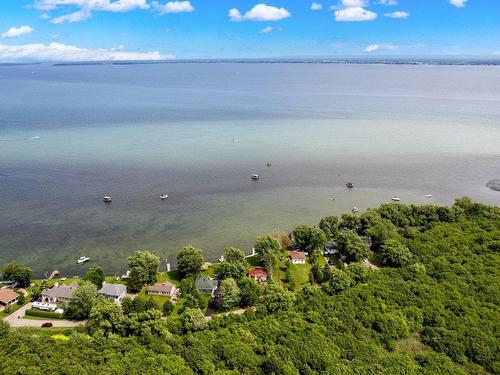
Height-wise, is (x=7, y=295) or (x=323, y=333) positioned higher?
(x=323, y=333)

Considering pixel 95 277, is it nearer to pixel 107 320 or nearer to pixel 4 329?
pixel 107 320

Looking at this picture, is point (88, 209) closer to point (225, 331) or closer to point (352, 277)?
point (225, 331)

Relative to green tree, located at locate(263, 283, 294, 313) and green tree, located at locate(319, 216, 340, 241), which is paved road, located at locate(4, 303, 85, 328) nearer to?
green tree, located at locate(263, 283, 294, 313)

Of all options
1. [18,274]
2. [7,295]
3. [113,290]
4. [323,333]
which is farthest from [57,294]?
[323,333]

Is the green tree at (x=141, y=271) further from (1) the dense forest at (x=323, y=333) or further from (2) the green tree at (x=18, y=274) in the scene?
(2) the green tree at (x=18, y=274)

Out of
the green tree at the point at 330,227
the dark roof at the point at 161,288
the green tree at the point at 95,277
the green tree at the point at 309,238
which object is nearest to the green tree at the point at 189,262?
the dark roof at the point at 161,288

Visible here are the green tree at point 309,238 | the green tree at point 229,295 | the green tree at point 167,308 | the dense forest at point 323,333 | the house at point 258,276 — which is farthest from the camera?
the green tree at point 309,238
